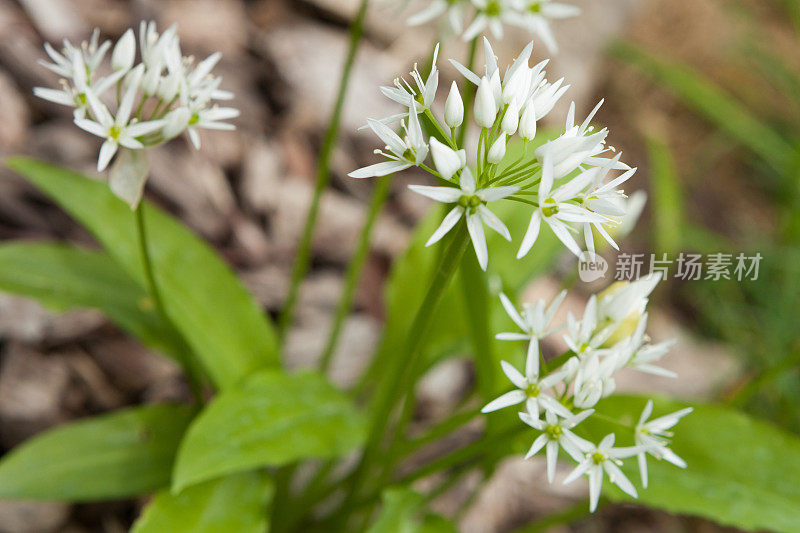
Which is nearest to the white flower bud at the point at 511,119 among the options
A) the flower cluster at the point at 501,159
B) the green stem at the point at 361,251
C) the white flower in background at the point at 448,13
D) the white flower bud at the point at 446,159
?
the flower cluster at the point at 501,159

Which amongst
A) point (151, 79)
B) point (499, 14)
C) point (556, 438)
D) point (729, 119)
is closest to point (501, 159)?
point (556, 438)

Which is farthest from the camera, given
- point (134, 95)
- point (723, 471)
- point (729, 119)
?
point (729, 119)

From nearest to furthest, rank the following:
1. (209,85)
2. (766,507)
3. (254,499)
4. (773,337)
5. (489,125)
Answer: (489,125) → (209,85) → (766,507) → (254,499) → (773,337)

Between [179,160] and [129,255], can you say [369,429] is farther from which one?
[179,160]

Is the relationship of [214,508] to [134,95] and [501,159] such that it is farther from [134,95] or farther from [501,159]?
[501,159]

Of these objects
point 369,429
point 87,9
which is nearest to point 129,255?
point 369,429

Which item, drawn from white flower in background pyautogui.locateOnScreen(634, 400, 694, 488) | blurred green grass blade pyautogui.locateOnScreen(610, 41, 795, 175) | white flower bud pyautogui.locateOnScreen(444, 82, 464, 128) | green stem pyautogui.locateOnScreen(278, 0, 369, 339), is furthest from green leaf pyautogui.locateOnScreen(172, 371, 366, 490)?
blurred green grass blade pyautogui.locateOnScreen(610, 41, 795, 175)
